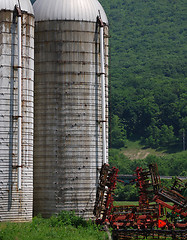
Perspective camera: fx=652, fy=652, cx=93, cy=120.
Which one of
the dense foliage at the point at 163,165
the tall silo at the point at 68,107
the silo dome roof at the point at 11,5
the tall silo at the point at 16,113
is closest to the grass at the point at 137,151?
the dense foliage at the point at 163,165

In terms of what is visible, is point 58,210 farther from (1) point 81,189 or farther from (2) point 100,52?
(2) point 100,52

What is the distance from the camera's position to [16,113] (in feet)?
140

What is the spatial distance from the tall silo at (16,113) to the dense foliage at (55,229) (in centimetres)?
142

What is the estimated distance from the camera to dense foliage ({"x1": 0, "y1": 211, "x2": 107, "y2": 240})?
37625 millimetres

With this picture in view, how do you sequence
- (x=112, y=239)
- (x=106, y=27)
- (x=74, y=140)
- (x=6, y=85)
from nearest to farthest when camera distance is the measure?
(x=112, y=239) → (x=6, y=85) → (x=74, y=140) → (x=106, y=27)

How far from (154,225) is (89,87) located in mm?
11014

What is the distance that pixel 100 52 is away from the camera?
4647cm

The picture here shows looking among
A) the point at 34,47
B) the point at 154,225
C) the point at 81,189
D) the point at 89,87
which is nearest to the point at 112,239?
the point at 154,225

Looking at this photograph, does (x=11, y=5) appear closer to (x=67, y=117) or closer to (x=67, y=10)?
(x=67, y=10)

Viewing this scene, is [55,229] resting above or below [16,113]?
below

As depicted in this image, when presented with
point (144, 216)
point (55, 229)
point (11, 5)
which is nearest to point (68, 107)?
point (11, 5)

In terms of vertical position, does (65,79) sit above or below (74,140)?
above

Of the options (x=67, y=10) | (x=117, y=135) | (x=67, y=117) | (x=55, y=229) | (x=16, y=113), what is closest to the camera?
(x=55, y=229)

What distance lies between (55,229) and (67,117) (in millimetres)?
8451
